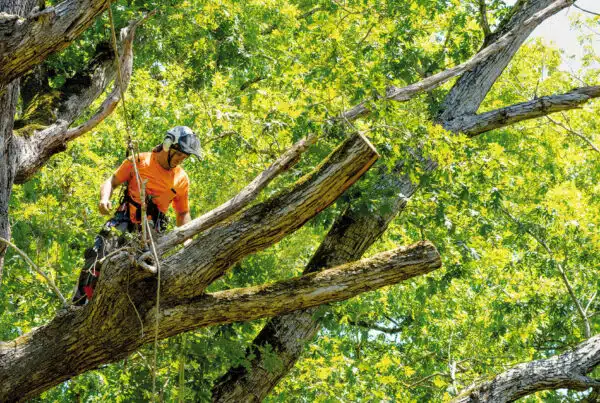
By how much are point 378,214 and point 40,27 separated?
386 centimetres

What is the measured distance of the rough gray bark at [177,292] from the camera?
16.9 ft

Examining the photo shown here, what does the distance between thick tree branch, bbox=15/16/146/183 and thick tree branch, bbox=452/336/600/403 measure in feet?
12.2

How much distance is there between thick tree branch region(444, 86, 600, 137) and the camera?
8.52 m

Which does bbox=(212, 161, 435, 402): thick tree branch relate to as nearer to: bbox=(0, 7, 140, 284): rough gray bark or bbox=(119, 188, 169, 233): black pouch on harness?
bbox=(119, 188, 169, 233): black pouch on harness

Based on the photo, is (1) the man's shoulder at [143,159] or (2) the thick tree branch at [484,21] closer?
(1) the man's shoulder at [143,159]

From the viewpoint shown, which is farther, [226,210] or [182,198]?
[182,198]

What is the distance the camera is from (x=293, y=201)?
5180 mm

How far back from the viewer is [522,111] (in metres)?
8.62

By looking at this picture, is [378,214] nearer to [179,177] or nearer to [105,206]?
[179,177]

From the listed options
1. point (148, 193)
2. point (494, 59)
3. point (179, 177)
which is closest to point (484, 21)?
point (494, 59)

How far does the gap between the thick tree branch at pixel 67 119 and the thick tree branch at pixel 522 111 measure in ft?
11.3

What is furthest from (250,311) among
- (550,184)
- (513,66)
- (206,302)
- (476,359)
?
(513,66)

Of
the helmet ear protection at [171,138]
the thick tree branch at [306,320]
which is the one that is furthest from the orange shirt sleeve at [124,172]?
the thick tree branch at [306,320]

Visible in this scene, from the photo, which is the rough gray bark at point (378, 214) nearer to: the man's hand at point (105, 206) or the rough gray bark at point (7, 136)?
the man's hand at point (105, 206)
